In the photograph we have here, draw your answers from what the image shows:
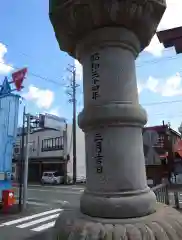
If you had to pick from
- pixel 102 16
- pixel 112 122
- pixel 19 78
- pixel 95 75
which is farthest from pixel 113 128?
pixel 19 78

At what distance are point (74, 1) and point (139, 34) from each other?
0.54m

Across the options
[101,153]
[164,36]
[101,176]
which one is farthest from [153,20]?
[164,36]

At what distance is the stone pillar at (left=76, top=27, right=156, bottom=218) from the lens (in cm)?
170

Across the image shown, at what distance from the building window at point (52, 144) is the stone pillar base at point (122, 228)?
32835mm

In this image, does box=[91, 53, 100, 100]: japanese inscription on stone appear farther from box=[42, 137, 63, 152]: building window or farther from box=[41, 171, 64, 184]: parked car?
box=[42, 137, 63, 152]: building window

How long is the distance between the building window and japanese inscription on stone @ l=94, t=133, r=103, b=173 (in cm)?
3274

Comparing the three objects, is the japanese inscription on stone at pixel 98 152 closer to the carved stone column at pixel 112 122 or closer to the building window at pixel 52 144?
the carved stone column at pixel 112 122

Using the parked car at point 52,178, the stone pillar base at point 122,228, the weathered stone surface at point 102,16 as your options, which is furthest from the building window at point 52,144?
the stone pillar base at point 122,228

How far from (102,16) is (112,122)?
0.71m

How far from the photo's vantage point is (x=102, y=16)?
69.7 inches

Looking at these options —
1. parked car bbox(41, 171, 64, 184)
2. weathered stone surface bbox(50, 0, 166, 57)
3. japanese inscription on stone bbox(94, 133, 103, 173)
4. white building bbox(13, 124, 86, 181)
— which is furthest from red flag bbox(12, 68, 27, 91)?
parked car bbox(41, 171, 64, 184)

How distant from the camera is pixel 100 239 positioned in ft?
4.95

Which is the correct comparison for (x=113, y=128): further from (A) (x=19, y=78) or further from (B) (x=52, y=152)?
(B) (x=52, y=152)

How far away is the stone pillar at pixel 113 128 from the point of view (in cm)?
170
